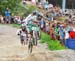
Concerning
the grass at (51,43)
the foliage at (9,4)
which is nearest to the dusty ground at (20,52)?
the grass at (51,43)

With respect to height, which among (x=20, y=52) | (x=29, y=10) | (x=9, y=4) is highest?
(x=9, y=4)

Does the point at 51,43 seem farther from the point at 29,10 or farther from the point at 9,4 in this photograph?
the point at 29,10

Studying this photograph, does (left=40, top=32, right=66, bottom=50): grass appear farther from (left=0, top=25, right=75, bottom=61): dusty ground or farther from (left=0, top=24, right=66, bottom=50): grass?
(left=0, top=25, right=75, bottom=61): dusty ground

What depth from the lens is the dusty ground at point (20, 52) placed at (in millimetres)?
13148

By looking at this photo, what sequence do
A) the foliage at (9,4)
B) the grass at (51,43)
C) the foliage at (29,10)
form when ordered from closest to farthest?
the grass at (51,43) < the foliage at (9,4) < the foliage at (29,10)

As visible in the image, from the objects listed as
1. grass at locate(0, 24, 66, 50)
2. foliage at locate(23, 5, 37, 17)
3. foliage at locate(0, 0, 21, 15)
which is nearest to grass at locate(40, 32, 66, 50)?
grass at locate(0, 24, 66, 50)

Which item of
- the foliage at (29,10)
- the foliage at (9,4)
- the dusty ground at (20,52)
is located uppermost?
the foliage at (9,4)

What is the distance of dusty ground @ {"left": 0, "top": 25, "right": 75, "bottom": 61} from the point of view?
13.1 meters

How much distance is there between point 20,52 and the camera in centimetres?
1595

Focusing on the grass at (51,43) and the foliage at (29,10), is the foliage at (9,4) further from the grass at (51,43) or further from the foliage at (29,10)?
the grass at (51,43)

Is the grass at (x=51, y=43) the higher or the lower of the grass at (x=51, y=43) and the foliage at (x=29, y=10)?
the lower

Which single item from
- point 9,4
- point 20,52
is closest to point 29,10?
point 9,4

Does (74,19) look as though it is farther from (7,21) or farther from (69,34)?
(69,34)

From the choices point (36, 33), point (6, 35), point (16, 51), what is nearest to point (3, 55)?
point (16, 51)
